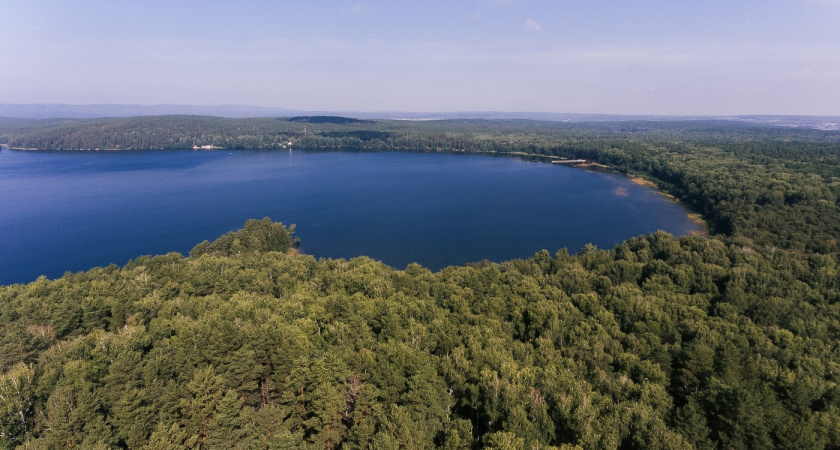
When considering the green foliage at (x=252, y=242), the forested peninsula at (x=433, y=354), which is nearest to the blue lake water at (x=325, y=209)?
the green foliage at (x=252, y=242)

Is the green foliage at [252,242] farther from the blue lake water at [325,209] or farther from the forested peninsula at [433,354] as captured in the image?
the forested peninsula at [433,354]

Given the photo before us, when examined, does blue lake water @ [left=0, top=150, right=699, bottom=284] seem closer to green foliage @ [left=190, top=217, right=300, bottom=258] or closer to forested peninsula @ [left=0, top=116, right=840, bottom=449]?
green foliage @ [left=190, top=217, right=300, bottom=258]

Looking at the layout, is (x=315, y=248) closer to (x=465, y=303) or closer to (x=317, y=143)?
(x=465, y=303)

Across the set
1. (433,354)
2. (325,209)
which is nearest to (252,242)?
(325,209)

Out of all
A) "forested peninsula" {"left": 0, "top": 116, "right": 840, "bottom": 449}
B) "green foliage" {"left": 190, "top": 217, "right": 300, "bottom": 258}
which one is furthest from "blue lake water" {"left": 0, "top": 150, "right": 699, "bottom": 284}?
"forested peninsula" {"left": 0, "top": 116, "right": 840, "bottom": 449}

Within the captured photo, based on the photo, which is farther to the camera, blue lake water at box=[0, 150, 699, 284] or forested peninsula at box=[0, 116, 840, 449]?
blue lake water at box=[0, 150, 699, 284]

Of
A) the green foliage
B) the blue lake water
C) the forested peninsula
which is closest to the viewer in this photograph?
the forested peninsula
